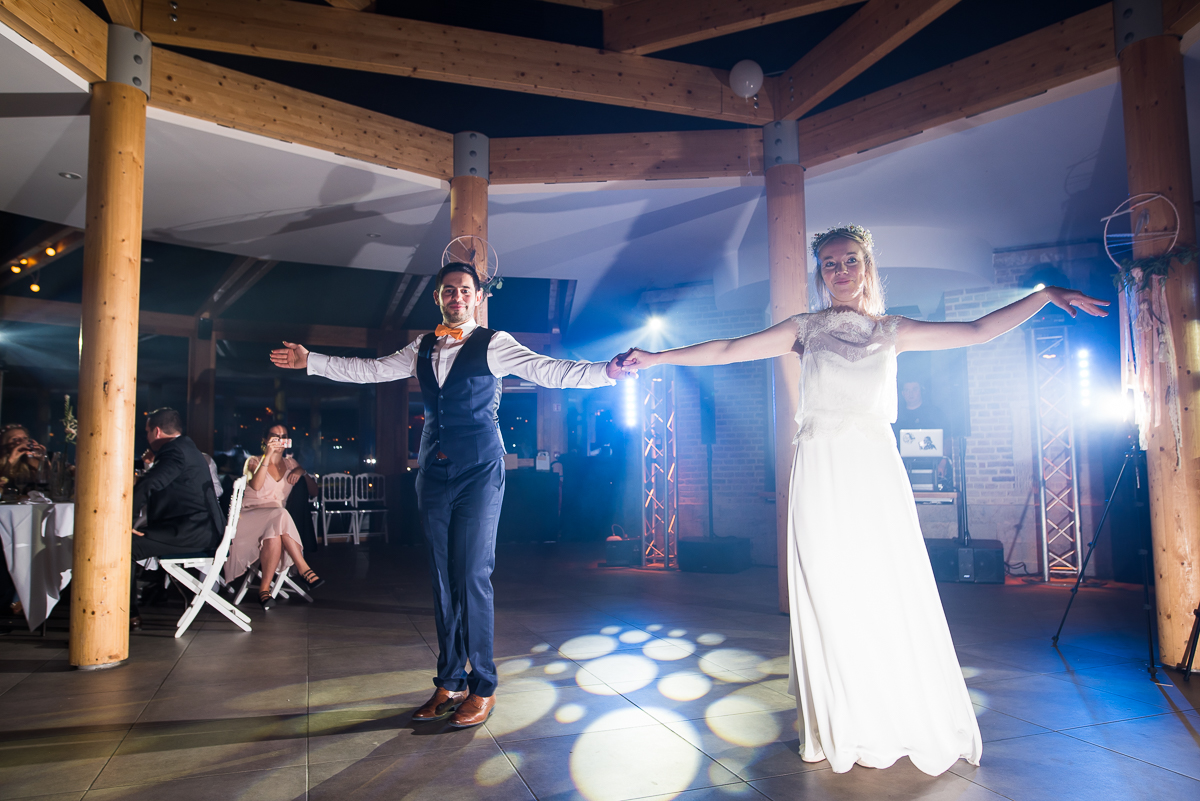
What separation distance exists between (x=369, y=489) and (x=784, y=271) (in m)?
8.85

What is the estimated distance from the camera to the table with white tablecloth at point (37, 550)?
458cm

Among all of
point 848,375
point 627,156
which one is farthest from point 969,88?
point 848,375

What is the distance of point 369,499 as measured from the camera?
1160 centimetres

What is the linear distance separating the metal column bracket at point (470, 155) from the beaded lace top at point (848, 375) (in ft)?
12.7

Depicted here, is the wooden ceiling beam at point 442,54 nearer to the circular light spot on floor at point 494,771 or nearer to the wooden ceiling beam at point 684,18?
the wooden ceiling beam at point 684,18

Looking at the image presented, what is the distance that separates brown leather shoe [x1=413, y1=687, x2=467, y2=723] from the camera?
2936mm

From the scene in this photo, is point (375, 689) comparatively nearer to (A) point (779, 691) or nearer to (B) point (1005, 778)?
(A) point (779, 691)

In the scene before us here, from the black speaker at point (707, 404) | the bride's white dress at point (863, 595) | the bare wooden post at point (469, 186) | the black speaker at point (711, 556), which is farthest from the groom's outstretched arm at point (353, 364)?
the black speaker at point (707, 404)

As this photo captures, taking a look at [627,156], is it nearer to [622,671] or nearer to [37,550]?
[622,671]

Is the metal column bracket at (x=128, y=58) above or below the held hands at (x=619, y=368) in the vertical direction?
above

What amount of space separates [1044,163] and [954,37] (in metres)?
1.58

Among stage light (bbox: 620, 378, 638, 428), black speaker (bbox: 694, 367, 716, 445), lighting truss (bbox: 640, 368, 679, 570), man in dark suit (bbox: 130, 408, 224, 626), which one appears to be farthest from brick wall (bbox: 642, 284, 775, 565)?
man in dark suit (bbox: 130, 408, 224, 626)

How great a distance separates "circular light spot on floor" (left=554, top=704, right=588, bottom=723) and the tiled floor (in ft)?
0.04

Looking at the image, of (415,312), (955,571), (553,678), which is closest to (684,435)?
(955,571)
